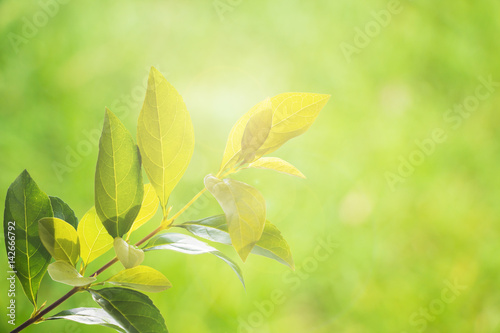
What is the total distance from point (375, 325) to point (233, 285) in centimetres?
47

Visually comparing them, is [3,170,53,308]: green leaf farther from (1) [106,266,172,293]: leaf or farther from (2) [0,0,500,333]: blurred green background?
(2) [0,0,500,333]: blurred green background

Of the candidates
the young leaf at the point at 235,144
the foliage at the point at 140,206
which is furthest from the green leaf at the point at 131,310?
the young leaf at the point at 235,144

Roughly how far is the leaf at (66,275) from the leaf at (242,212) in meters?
0.10

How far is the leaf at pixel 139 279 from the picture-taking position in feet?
1.00

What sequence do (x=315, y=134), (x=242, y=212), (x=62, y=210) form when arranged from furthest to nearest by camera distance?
1. (x=315, y=134)
2. (x=62, y=210)
3. (x=242, y=212)

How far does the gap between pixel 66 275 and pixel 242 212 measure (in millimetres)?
129

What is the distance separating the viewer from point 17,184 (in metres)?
0.32

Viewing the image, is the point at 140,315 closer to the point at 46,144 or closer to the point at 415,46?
the point at 46,144

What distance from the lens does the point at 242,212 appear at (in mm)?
265

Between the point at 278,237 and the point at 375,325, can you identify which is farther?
the point at 375,325

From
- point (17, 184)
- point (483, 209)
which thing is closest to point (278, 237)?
point (17, 184)

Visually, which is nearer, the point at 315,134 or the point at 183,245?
the point at 183,245

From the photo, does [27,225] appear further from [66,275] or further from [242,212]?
[242,212]

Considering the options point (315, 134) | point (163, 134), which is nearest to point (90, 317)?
point (163, 134)
